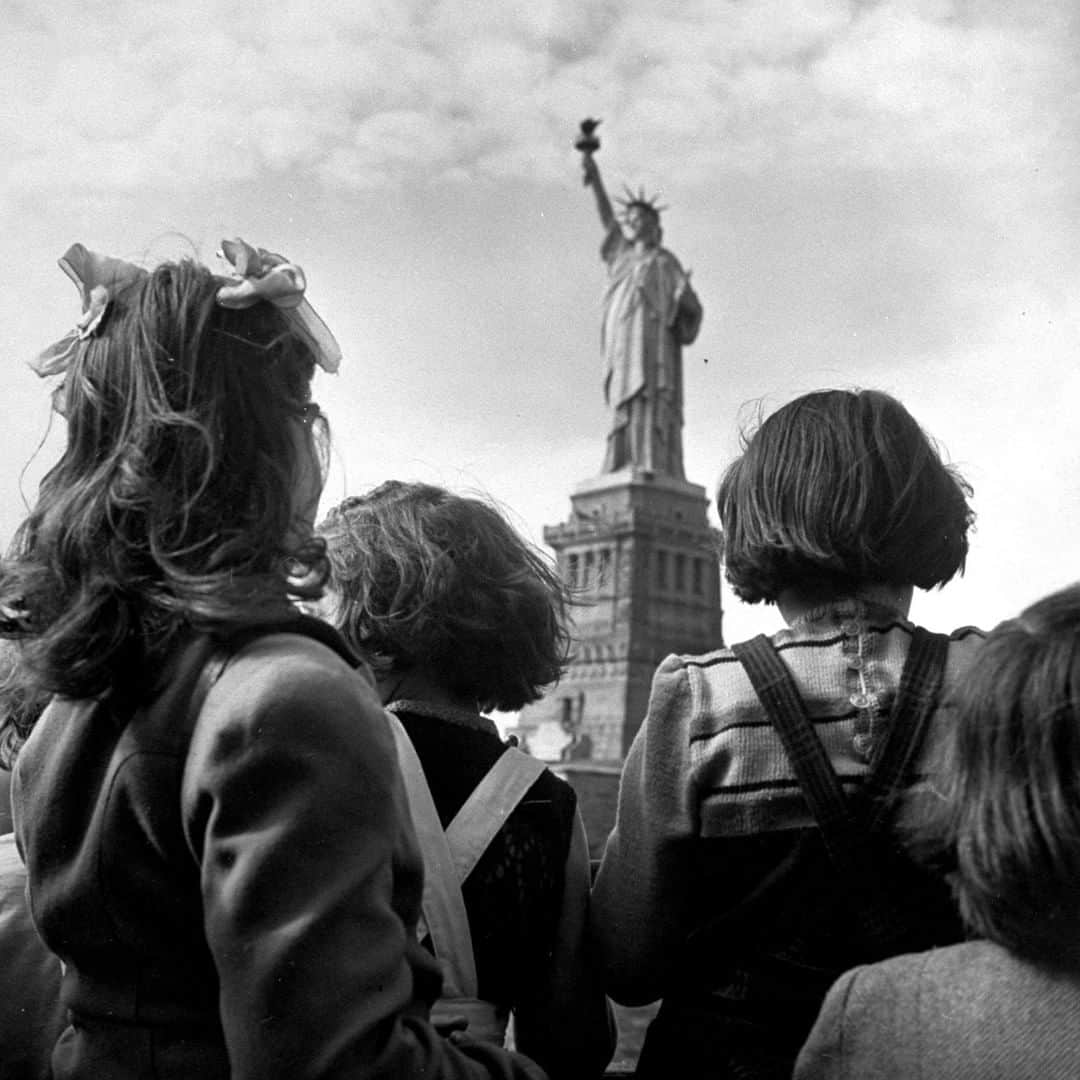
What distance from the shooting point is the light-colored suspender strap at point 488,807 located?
7.53 feet

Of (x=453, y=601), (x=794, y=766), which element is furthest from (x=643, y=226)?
(x=794, y=766)

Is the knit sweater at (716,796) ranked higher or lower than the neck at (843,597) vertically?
lower

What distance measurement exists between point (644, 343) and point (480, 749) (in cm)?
3162

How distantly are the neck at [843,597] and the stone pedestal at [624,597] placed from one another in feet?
102

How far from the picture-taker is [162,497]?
176 centimetres

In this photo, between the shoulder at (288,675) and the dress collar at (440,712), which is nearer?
the shoulder at (288,675)

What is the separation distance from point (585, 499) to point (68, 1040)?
33.9 m

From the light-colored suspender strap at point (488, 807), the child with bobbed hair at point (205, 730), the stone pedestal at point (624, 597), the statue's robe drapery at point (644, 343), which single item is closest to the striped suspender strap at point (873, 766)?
the light-colored suspender strap at point (488, 807)

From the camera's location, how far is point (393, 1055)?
1.50m

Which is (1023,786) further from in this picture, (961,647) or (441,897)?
(441,897)

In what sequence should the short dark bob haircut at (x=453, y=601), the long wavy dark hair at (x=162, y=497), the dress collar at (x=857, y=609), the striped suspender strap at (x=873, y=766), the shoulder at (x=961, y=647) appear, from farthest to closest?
the short dark bob haircut at (x=453, y=601), the dress collar at (x=857, y=609), the shoulder at (x=961, y=647), the striped suspender strap at (x=873, y=766), the long wavy dark hair at (x=162, y=497)

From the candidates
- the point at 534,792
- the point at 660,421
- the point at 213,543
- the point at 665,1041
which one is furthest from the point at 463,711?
the point at 660,421

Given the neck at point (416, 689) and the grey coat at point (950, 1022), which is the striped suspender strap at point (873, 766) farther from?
the neck at point (416, 689)

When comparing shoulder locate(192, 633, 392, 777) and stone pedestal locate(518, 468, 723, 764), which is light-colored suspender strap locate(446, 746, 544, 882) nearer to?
shoulder locate(192, 633, 392, 777)
